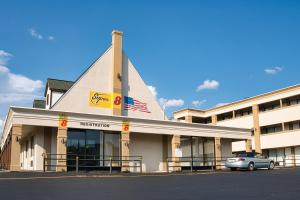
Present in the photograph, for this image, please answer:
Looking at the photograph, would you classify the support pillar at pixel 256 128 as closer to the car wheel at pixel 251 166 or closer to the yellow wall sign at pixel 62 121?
the car wheel at pixel 251 166

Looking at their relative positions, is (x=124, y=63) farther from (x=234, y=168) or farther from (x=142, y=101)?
(x=234, y=168)

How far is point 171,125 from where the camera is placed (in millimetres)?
32812

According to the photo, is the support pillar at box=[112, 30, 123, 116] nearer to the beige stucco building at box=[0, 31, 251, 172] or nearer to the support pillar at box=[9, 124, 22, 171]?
the beige stucco building at box=[0, 31, 251, 172]

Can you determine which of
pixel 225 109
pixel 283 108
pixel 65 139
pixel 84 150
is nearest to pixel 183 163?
pixel 84 150

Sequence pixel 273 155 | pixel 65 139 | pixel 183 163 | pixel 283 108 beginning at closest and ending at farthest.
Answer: pixel 65 139 → pixel 183 163 → pixel 283 108 → pixel 273 155

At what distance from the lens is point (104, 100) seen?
3359cm

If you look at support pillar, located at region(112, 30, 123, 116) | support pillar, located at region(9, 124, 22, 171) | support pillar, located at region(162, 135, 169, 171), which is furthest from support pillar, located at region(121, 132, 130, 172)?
support pillar, located at region(9, 124, 22, 171)

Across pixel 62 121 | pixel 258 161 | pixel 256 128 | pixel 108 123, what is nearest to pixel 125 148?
pixel 108 123

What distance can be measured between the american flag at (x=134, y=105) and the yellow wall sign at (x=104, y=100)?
3.07 ft

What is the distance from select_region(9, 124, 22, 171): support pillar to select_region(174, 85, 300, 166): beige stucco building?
33.9 metres

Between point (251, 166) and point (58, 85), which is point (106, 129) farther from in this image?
point (251, 166)

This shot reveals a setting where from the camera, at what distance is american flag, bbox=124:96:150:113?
35.2m

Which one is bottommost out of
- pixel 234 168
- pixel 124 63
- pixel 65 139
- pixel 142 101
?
pixel 234 168

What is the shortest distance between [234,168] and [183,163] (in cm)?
519
